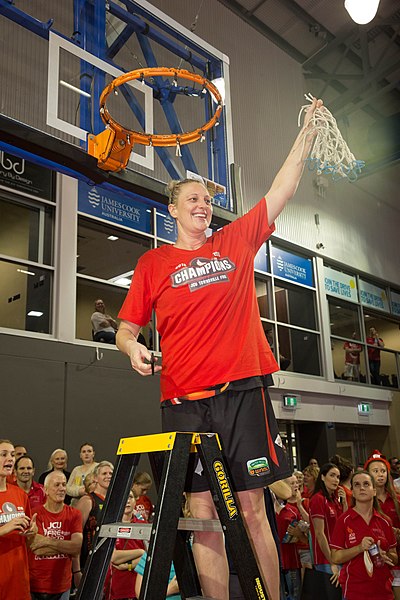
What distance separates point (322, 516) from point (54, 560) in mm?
2969

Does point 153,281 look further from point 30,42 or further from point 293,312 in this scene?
point 293,312

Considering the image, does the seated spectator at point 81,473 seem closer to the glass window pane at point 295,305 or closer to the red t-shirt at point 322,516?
the red t-shirt at point 322,516

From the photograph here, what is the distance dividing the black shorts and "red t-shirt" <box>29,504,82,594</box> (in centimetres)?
319

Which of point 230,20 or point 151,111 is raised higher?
point 230,20

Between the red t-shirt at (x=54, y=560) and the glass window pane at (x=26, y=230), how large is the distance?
15.3 feet

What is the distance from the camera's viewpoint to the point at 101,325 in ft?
31.7

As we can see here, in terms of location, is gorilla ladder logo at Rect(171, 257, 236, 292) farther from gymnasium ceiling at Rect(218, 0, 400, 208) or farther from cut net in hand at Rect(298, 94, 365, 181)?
gymnasium ceiling at Rect(218, 0, 400, 208)

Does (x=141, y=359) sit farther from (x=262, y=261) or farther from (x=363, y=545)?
(x=262, y=261)

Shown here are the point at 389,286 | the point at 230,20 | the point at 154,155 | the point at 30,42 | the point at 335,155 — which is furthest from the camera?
the point at 389,286

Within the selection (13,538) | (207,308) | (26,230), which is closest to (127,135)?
(207,308)

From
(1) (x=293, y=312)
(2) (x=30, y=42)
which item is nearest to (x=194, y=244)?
(2) (x=30, y=42)

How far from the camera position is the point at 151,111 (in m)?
5.93

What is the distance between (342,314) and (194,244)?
1312 centimetres

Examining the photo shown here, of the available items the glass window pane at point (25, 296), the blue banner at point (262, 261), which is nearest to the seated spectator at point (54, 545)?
the glass window pane at point (25, 296)
